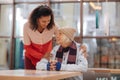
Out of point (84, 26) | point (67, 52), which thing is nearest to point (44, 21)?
point (67, 52)

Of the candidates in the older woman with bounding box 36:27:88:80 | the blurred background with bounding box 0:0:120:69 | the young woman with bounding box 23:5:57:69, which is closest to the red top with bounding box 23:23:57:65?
the young woman with bounding box 23:5:57:69

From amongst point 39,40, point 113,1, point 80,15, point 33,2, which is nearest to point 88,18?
point 80,15

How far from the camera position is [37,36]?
2.42m

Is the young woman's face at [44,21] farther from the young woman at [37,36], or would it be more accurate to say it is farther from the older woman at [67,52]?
the older woman at [67,52]

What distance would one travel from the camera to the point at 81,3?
640cm

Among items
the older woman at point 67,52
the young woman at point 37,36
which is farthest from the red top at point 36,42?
the older woman at point 67,52

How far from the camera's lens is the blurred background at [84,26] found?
6.24 metres

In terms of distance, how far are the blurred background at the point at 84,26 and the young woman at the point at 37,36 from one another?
11.9 feet

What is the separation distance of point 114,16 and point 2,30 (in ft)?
8.86

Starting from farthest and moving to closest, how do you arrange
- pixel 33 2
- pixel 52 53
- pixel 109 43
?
pixel 33 2 < pixel 109 43 < pixel 52 53

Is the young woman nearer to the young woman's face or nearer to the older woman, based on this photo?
the young woman's face

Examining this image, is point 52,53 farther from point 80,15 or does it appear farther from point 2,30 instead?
point 2,30

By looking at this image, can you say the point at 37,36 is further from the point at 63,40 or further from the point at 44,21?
the point at 63,40

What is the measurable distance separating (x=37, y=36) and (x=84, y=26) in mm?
4050
